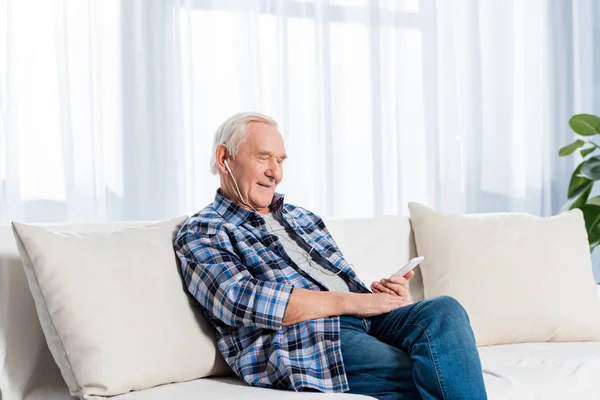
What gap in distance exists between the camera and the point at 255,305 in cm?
172

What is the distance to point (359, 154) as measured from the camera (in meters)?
3.14

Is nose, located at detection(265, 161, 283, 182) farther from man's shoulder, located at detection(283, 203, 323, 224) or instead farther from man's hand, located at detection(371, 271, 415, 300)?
man's hand, located at detection(371, 271, 415, 300)

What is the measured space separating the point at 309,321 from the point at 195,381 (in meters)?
0.32

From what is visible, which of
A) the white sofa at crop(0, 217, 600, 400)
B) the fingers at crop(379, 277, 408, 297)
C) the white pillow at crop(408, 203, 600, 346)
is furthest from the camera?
the white pillow at crop(408, 203, 600, 346)

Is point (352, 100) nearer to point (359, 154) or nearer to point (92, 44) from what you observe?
point (359, 154)

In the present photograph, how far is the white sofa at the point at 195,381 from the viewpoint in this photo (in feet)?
5.62

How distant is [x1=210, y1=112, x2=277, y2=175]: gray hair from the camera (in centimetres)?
207

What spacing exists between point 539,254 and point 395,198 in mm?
931

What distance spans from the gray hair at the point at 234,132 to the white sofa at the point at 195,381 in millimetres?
319

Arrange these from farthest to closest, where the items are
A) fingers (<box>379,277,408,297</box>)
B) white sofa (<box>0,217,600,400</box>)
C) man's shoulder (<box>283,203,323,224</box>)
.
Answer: man's shoulder (<box>283,203,323,224</box>), fingers (<box>379,277,408,297</box>), white sofa (<box>0,217,600,400</box>)

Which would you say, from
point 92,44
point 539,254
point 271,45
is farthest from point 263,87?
point 539,254

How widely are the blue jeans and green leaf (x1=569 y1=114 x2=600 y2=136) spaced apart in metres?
1.73

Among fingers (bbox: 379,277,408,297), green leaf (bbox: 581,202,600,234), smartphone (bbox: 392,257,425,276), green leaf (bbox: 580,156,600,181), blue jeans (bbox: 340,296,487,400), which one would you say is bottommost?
blue jeans (bbox: 340,296,487,400)

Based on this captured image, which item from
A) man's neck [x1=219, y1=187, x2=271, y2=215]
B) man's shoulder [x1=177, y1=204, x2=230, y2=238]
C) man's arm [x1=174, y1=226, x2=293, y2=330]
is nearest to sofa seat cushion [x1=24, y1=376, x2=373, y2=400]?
man's arm [x1=174, y1=226, x2=293, y2=330]
